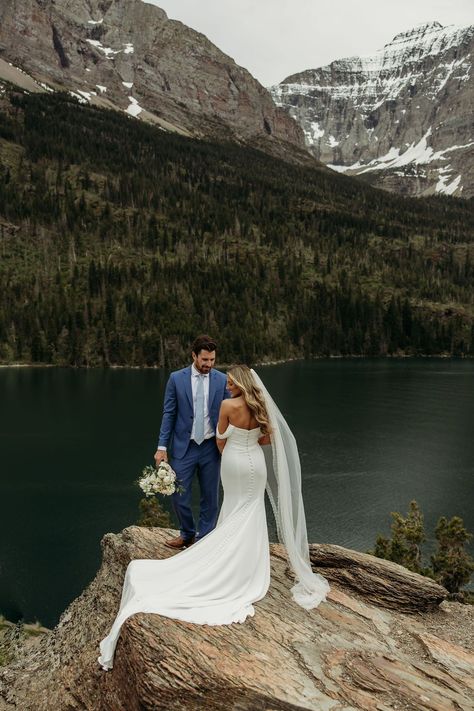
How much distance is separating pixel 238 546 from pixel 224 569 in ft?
1.49

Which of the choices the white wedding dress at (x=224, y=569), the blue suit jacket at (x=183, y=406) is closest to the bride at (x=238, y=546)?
the white wedding dress at (x=224, y=569)

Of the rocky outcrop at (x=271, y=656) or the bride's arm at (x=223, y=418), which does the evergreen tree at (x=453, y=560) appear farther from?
the bride's arm at (x=223, y=418)

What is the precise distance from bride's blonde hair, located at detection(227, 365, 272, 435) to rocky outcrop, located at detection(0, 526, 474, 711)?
3.04m

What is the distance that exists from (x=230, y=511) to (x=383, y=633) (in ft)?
10.7

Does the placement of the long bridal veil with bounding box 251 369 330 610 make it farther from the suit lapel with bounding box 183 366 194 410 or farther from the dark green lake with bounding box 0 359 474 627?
the dark green lake with bounding box 0 359 474 627

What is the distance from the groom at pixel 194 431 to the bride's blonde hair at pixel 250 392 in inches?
45.3

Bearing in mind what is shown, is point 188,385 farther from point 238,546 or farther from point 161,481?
point 238,546

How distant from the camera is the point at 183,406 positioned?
10.8m

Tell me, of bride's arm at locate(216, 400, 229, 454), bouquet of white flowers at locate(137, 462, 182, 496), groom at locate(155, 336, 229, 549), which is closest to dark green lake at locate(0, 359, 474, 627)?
Result: groom at locate(155, 336, 229, 549)

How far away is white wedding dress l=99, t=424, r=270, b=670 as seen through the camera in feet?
28.0

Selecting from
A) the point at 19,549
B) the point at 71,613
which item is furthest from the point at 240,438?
the point at 19,549

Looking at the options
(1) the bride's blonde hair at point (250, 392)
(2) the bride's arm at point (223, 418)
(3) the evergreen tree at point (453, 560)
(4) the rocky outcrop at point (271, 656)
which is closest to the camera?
(4) the rocky outcrop at point (271, 656)

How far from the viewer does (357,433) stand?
89.1 m

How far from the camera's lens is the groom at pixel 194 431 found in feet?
35.1
